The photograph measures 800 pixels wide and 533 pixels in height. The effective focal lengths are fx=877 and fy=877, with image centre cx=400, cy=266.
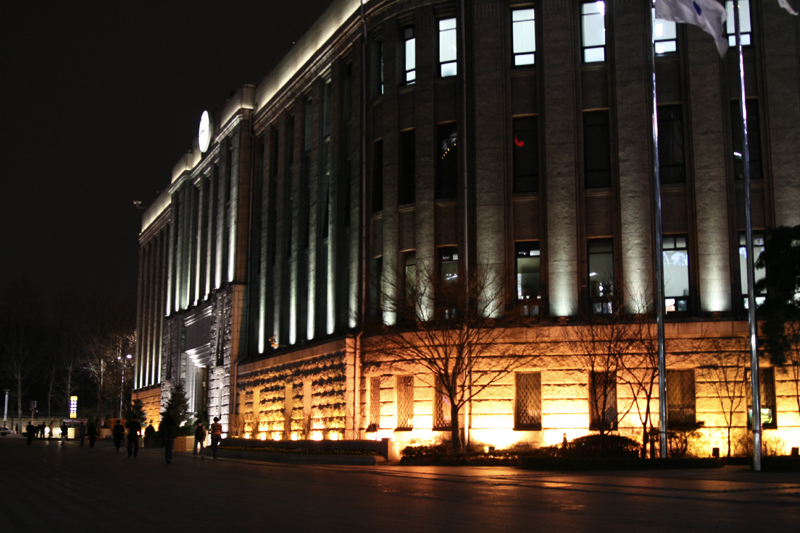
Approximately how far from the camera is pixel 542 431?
1209 inches

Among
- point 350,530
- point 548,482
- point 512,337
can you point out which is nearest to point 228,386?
point 512,337

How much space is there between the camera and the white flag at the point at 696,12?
2555cm

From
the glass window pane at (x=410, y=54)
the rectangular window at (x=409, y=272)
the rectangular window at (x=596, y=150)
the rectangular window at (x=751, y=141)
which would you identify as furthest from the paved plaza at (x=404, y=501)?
the glass window pane at (x=410, y=54)

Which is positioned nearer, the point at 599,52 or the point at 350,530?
the point at 350,530

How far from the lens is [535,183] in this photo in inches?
1320

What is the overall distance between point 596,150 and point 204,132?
37.0 m

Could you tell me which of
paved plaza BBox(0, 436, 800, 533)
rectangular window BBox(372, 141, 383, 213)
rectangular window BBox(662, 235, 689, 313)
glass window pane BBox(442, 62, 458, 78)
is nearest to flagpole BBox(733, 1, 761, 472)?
paved plaza BBox(0, 436, 800, 533)

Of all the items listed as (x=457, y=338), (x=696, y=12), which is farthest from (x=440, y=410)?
(x=696, y=12)

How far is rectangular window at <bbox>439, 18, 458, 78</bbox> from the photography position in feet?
117

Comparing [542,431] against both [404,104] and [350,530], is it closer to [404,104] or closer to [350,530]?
[404,104]

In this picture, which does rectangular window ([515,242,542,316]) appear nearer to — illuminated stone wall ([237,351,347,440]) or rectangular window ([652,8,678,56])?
illuminated stone wall ([237,351,347,440])

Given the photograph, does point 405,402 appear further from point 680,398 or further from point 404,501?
point 404,501

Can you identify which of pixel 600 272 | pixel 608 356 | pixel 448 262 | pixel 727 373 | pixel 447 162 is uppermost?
pixel 447 162

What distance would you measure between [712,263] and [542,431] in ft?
27.2
